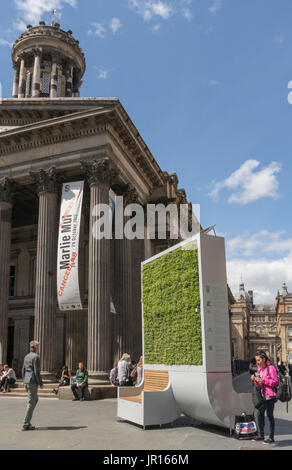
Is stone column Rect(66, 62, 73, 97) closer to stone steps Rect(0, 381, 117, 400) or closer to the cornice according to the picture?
the cornice

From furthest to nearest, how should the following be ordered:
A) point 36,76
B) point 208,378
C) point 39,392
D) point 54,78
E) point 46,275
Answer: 1. point 54,78
2. point 36,76
3. point 46,275
4. point 39,392
5. point 208,378

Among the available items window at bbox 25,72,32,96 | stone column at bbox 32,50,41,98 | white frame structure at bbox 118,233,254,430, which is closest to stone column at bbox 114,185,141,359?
white frame structure at bbox 118,233,254,430

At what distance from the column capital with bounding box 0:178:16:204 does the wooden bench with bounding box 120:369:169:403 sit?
15.6 meters

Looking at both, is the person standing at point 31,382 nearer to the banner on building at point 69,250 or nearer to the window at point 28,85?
the banner on building at point 69,250

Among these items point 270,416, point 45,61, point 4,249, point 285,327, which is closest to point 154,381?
point 270,416

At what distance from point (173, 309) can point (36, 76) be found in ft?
113

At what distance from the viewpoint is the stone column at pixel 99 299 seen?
18938mm

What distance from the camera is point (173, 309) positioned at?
9984mm

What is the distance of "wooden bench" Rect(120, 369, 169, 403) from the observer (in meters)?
10.1

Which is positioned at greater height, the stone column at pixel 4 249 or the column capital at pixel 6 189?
the column capital at pixel 6 189

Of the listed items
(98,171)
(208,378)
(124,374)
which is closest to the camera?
(208,378)

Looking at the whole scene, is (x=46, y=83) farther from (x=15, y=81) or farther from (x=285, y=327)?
(x=285, y=327)

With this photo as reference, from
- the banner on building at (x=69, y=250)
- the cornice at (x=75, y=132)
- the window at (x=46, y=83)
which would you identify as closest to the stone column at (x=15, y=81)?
the window at (x=46, y=83)
